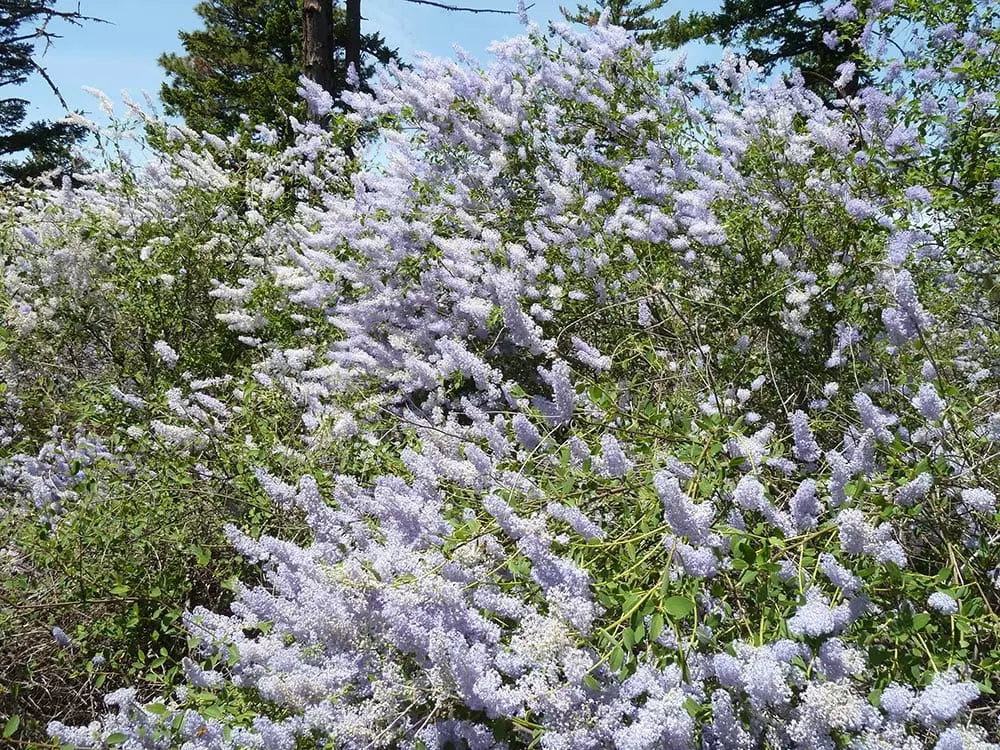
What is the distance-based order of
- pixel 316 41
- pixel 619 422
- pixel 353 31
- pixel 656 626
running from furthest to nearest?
pixel 353 31 < pixel 316 41 < pixel 619 422 < pixel 656 626

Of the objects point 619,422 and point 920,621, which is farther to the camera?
point 619,422

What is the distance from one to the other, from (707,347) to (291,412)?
84.0 inches

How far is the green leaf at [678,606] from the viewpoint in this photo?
1.64m

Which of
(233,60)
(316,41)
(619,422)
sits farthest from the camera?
(233,60)

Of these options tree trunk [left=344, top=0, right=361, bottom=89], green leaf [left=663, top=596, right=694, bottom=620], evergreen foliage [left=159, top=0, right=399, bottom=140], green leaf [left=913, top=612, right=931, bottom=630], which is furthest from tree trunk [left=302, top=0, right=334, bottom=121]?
evergreen foliage [left=159, top=0, right=399, bottom=140]

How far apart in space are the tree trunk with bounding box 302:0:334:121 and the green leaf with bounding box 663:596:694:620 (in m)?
7.05

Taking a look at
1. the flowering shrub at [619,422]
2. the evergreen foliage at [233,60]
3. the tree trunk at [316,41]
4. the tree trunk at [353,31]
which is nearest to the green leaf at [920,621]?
the flowering shrub at [619,422]

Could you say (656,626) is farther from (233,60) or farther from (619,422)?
(233,60)

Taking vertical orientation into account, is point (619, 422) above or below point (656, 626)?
above

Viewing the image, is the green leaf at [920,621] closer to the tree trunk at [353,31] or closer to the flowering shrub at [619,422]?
the flowering shrub at [619,422]

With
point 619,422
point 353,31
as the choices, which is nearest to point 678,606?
point 619,422

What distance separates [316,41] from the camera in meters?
7.61

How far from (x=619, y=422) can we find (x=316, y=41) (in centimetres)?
638

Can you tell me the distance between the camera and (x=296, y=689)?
200 cm
